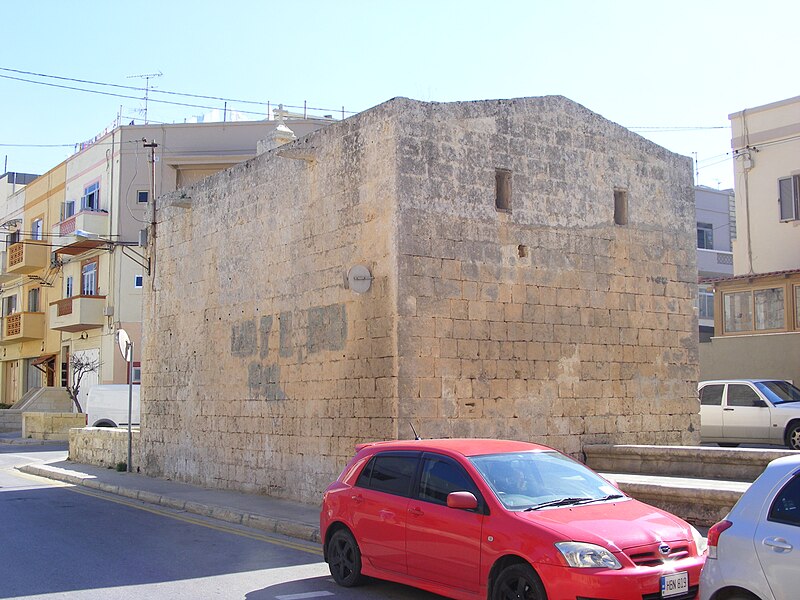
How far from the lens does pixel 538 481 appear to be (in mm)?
7570

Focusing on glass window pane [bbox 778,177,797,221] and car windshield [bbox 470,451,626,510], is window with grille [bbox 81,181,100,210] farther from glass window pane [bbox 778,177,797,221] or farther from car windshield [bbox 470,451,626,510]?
car windshield [bbox 470,451,626,510]

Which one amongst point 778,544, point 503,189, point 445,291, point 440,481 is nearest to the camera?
point 778,544

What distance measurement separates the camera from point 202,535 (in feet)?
38.8

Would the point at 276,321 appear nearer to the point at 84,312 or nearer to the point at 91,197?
the point at 84,312

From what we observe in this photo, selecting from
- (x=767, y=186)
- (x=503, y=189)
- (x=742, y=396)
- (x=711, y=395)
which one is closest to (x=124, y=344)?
(x=503, y=189)

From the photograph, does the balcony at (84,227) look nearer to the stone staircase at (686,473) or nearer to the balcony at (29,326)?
the balcony at (29,326)

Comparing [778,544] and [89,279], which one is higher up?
[89,279]

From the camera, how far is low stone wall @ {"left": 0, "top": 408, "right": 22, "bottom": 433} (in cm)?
3691

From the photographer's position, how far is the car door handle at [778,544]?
16.9 ft

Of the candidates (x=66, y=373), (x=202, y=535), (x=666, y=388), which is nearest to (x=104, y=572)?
(x=202, y=535)

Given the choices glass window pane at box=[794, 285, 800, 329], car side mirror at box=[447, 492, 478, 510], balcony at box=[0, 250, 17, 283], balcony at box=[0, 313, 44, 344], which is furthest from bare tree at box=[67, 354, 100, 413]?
car side mirror at box=[447, 492, 478, 510]

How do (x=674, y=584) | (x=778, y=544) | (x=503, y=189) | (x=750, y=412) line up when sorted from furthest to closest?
(x=750, y=412) → (x=503, y=189) → (x=674, y=584) → (x=778, y=544)

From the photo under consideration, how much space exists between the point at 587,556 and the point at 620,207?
9.79m

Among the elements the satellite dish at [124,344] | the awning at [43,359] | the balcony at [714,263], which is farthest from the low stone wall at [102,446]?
the balcony at [714,263]
